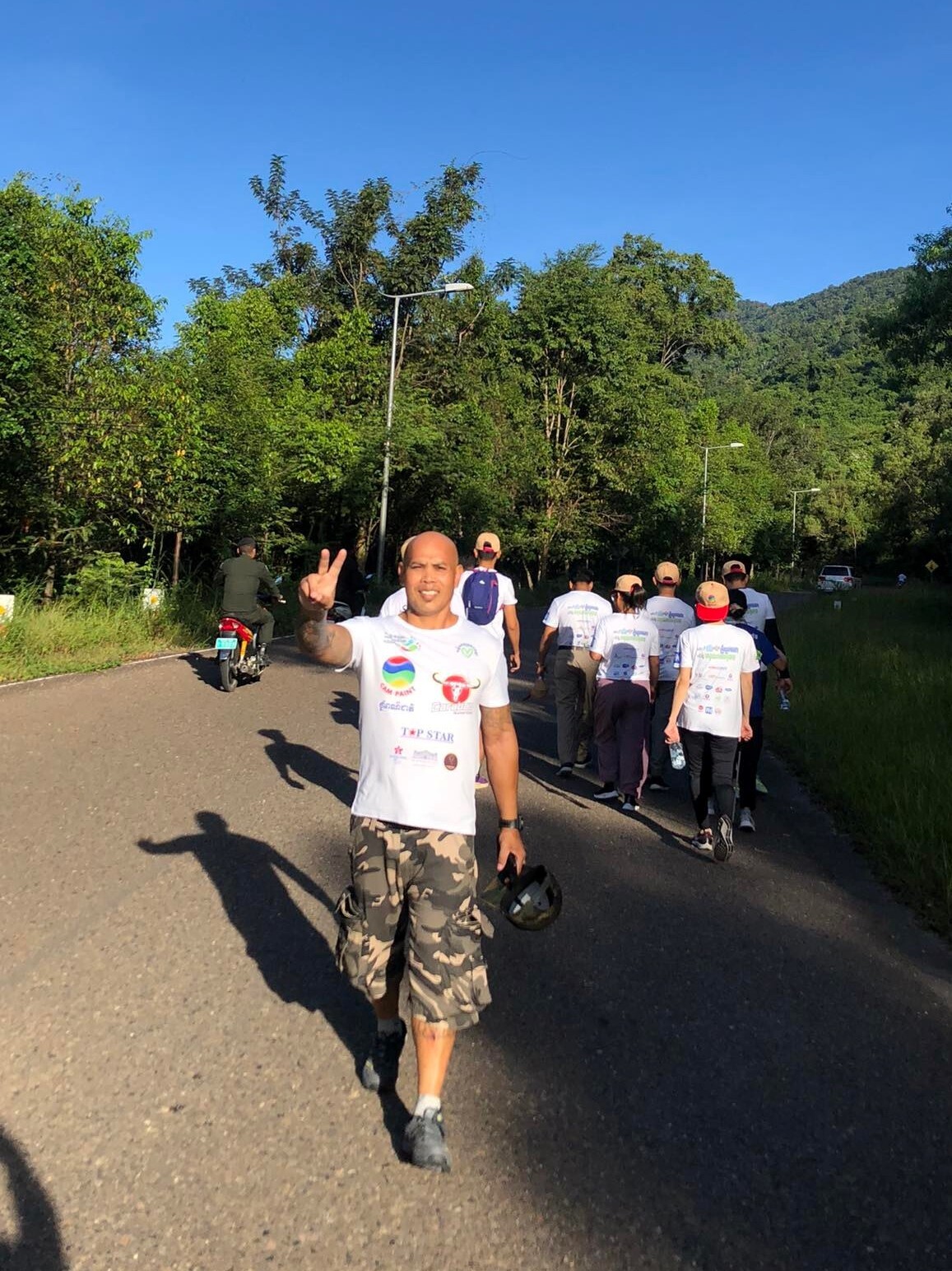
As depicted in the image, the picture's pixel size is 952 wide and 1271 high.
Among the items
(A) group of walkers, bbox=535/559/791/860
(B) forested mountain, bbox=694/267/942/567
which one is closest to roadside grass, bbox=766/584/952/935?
(A) group of walkers, bbox=535/559/791/860

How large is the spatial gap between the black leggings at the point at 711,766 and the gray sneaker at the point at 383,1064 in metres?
3.38

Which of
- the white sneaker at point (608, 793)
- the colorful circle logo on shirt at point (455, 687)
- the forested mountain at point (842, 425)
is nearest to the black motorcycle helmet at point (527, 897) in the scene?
the colorful circle logo on shirt at point (455, 687)

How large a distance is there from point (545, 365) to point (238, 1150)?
3910 centimetres

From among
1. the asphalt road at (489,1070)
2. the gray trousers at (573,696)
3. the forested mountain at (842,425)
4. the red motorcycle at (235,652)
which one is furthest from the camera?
the forested mountain at (842,425)

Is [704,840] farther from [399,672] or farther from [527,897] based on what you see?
[399,672]

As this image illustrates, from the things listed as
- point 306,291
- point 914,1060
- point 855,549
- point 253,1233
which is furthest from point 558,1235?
point 855,549

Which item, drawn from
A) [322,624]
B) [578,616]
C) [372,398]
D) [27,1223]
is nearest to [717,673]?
[578,616]

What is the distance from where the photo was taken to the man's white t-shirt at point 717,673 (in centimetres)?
607

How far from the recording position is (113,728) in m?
9.08

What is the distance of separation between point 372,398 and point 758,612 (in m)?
22.8

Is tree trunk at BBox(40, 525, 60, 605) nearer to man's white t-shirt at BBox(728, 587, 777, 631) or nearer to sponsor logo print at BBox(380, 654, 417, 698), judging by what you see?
man's white t-shirt at BBox(728, 587, 777, 631)

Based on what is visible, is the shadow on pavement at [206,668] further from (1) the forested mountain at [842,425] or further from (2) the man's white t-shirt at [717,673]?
(1) the forested mountain at [842,425]

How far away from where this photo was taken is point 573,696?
27.7 feet

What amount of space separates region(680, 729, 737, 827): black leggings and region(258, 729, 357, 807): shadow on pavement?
2397mm
